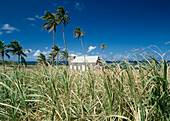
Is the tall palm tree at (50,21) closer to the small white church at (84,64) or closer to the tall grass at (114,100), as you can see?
the small white church at (84,64)

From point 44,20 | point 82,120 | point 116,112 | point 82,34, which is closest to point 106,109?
point 116,112

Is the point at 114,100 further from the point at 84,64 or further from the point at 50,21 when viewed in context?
the point at 50,21

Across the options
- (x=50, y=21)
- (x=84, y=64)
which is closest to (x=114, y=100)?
(x=84, y=64)

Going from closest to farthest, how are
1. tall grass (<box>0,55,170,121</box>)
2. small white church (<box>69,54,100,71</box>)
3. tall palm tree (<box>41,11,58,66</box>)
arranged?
tall grass (<box>0,55,170,121</box>), small white church (<box>69,54,100,71</box>), tall palm tree (<box>41,11,58,66</box>)

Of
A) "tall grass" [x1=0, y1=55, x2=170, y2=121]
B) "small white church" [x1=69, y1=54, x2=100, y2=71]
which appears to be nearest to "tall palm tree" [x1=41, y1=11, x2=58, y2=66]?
"small white church" [x1=69, y1=54, x2=100, y2=71]

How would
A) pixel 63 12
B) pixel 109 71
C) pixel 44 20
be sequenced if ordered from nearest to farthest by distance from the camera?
pixel 109 71 < pixel 44 20 < pixel 63 12

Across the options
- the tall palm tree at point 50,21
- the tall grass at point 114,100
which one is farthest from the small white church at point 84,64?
the tall palm tree at point 50,21

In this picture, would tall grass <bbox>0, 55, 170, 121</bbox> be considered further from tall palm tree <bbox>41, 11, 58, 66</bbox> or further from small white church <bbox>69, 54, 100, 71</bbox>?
tall palm tree <bbox>41, 11, 58, 66</bbox>

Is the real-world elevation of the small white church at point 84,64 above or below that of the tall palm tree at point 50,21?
below

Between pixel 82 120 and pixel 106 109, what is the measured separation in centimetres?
30

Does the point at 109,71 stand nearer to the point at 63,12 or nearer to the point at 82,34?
the point at 63,12

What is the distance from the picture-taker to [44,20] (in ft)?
90.3

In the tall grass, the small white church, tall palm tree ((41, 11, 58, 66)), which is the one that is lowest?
the tall grass

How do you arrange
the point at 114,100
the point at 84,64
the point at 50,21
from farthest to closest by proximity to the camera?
the point at 50,21, the point at 84,64, the point at 114,100
